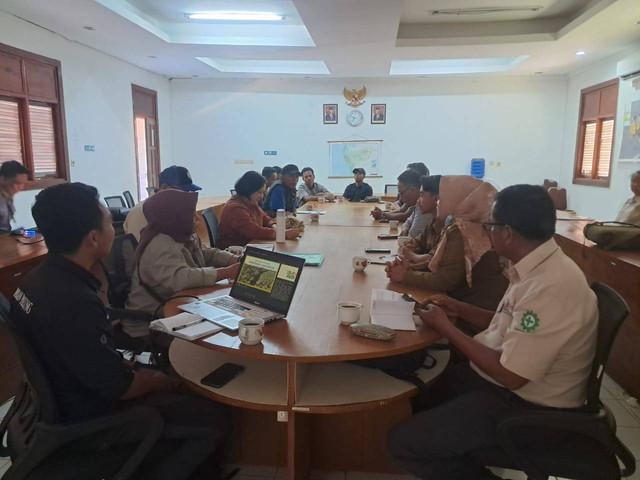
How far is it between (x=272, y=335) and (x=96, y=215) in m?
0.71

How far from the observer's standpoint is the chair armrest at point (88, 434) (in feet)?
3.94

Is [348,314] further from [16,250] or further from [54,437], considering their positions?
[16,250]

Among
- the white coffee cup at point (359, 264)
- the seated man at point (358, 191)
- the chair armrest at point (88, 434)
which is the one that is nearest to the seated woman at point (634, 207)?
the white coffee cup at point (359, 264)

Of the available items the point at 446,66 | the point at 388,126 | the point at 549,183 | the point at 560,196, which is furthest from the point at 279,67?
the point at 560,196

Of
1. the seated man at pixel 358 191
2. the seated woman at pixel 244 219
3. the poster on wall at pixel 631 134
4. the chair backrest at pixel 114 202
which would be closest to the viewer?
the seated woman at pixel 244 219

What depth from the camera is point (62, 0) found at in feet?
15.0

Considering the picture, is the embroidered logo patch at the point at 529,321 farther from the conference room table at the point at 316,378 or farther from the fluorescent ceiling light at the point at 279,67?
the fluorescent ceiling light at the point at 279,67

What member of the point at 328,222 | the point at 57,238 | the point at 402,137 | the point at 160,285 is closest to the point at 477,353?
the point at 57,238

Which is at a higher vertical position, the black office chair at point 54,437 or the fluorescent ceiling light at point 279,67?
the fluorescent ceiling light at point 279,67

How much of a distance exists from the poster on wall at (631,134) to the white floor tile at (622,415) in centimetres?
517

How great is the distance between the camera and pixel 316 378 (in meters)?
1.71

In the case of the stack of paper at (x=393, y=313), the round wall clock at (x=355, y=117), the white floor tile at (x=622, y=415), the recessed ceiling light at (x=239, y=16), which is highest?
the recessed ceiling light at (x=239, y=16)

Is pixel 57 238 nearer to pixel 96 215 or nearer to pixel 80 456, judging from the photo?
pixel 96 215

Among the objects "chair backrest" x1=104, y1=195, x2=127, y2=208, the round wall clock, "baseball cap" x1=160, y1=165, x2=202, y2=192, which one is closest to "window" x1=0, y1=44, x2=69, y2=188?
"chair backrest" x1=104, y1=195, x2=127, y2=208
